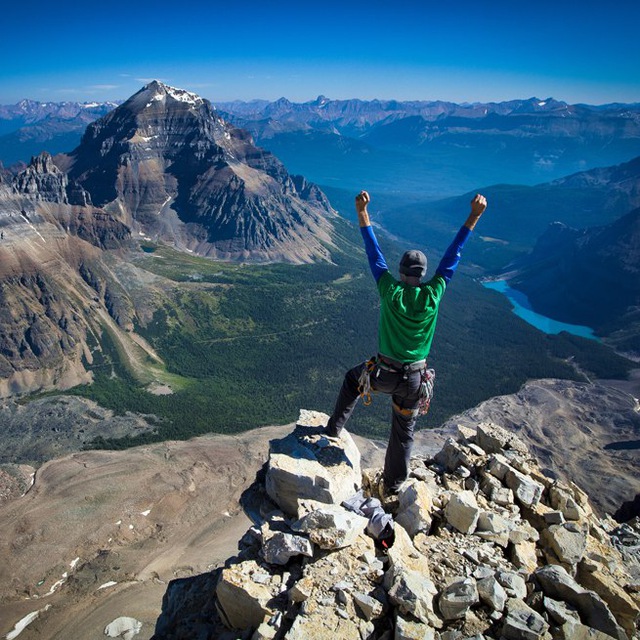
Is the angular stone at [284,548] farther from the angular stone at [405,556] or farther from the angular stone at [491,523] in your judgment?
the angular stone at [491,523]

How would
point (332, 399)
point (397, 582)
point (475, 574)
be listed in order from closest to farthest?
1. point (397, 582)
2. point (475, 574)
3. point (332, 399)

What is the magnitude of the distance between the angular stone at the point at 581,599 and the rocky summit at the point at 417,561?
2 centimetres

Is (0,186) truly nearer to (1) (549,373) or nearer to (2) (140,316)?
(2) (140,316)

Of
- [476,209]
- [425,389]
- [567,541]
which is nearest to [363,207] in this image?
[476,209]

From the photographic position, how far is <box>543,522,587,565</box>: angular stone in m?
13.8

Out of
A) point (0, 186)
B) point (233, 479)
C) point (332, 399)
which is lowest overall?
point (332, 399)

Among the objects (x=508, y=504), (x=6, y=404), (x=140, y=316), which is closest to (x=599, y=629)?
(x=508, y=504)

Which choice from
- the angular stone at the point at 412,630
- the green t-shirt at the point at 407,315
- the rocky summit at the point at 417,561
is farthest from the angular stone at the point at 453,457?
the angular stone at the point at 412,630

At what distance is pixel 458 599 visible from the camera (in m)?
10.7

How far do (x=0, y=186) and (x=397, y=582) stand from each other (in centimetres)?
19056

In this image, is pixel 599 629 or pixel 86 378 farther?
pixel 86 378

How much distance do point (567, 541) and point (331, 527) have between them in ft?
24.2

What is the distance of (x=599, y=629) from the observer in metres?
11.1

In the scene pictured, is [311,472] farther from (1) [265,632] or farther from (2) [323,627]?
(2) [323,627]
